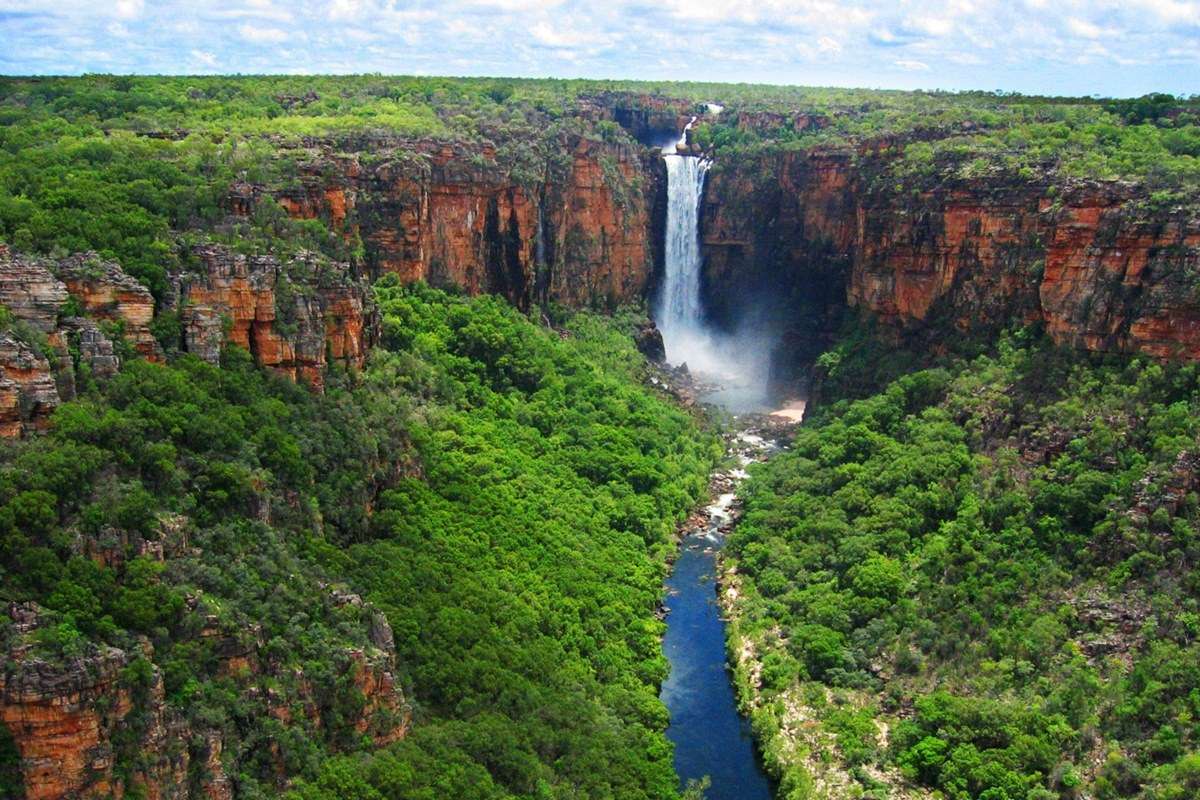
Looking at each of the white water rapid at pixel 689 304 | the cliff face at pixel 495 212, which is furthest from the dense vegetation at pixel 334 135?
the white water rapid at pixel 689 304

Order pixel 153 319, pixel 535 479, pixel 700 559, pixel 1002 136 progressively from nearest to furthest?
pixel 153 319
pixel 535 479
pixel 700 559
pixel 1002 136

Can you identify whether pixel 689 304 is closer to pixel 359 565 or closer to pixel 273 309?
pixel 273 309

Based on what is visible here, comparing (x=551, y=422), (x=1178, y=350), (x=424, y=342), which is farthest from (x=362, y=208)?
(x=1178, y=350)

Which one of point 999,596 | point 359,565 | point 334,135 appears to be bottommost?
point 999,596

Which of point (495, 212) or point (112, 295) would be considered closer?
point (112, 295)

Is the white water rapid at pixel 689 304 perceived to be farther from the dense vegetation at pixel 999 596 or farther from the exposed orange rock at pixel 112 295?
the exposed orange rock at pixel 112 295

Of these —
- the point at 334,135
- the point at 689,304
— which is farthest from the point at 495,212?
the point at 689,304

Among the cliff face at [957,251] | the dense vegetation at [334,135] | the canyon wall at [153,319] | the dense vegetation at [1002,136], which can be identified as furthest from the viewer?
the dense vegetation at [1002,136]

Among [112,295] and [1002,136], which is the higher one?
[1002,136]
